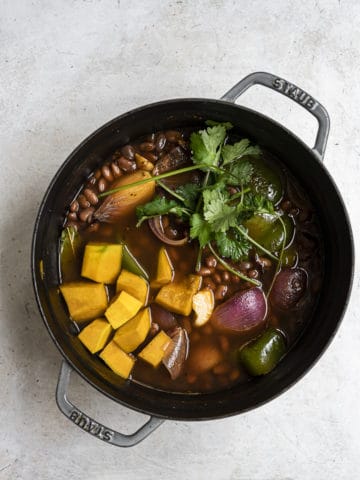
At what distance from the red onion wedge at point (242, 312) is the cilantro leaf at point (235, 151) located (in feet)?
1.92

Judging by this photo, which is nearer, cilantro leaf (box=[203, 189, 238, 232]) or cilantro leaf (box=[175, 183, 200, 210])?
cilantro leaf (box=[203, 189, 238, 232])

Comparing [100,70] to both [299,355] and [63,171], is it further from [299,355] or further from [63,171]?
[299,355]

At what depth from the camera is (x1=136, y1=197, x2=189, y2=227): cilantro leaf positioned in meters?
2.76

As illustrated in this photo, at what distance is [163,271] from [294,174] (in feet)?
2.49

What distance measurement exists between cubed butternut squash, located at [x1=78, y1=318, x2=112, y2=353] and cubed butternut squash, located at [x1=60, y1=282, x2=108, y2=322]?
5cm

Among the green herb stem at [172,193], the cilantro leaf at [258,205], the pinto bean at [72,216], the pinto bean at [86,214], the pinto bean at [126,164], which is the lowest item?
the pinto bean at [72,216]

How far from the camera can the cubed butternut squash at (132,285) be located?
284 cm

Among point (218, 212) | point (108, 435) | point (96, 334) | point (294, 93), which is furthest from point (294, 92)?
point (108, 435)

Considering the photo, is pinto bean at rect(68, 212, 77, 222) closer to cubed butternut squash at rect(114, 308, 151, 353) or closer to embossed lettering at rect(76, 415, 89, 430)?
cubed butternut squash at rect(114, 308, 151, 353)

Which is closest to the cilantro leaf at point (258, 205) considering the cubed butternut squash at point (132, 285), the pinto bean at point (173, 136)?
the pinto bean at point (173, 136)

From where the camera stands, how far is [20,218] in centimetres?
303

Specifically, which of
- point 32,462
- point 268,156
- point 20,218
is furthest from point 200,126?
point 32,462

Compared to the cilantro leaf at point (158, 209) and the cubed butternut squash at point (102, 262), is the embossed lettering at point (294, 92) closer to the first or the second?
the cilantro leaf at point (158, 209)

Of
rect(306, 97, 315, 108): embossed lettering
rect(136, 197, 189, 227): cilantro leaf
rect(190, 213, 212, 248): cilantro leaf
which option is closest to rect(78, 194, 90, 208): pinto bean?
rect(136, 197, 189, 227): cilantro leaf
